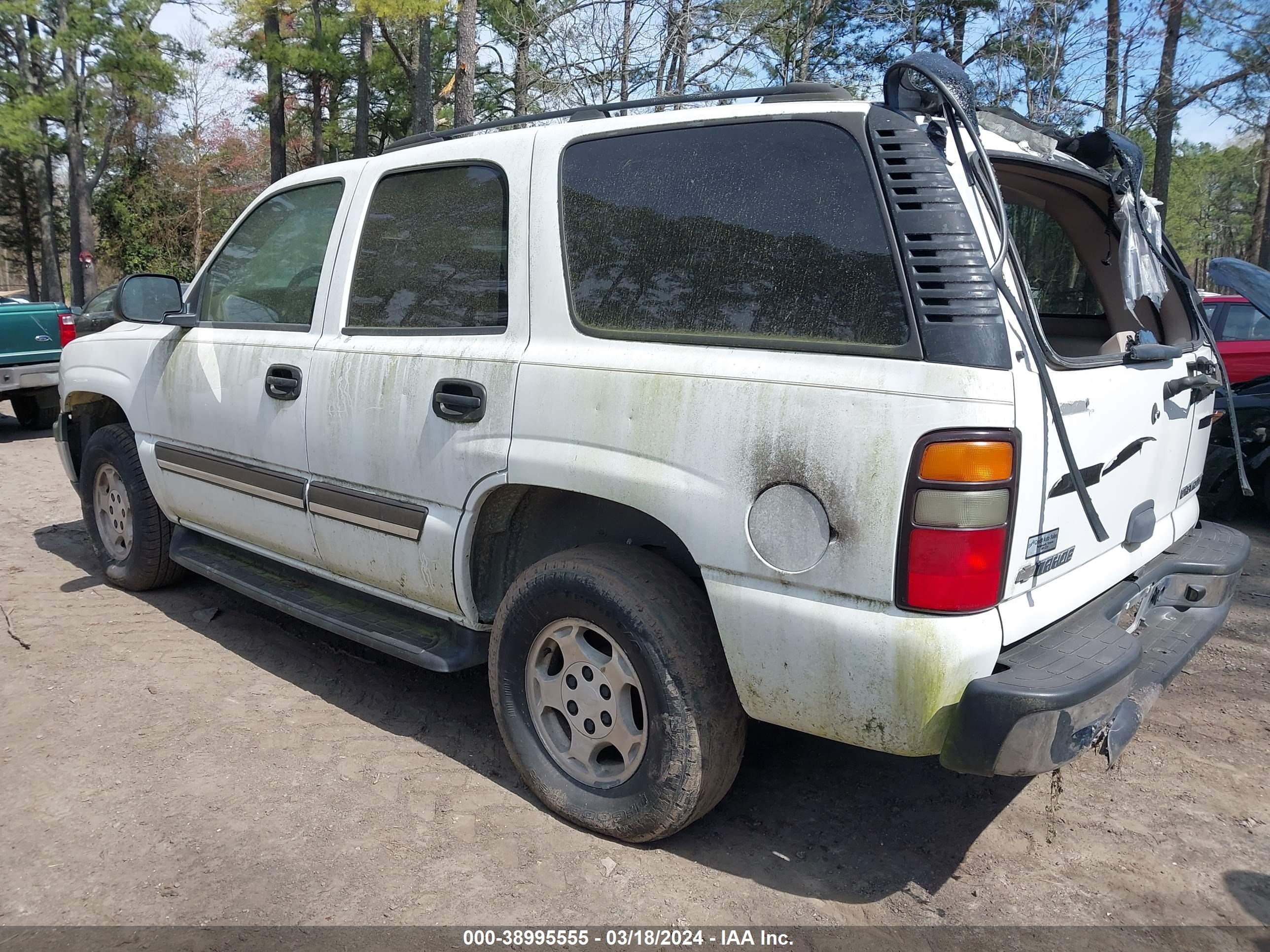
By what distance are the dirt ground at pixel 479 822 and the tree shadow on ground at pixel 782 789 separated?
1cm

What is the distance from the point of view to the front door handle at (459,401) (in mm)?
2973

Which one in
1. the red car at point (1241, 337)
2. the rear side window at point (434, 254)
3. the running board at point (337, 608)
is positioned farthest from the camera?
the red car at point (1241, 337)

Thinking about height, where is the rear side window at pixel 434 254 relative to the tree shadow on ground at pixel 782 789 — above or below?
above

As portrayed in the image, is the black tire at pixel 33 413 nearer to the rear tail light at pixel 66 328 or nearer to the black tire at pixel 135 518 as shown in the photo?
the rear tail light at pixel 66 328

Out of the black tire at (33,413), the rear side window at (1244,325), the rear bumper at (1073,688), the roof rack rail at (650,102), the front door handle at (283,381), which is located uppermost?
the roof rack rail at (650,102)

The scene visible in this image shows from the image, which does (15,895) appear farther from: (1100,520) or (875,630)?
(1100,520)

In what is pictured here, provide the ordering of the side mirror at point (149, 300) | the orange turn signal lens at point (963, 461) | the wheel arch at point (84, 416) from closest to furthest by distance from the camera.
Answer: the orange turn signal lens at point (963, 461)
the side mirror at point (149, 300)
the wheel arch at point (84, 416)

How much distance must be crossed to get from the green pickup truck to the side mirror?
6.19 meters

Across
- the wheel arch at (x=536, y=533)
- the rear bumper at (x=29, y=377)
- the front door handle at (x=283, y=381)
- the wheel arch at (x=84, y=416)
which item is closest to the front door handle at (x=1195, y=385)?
the wheel arch at (x=536, y=533)

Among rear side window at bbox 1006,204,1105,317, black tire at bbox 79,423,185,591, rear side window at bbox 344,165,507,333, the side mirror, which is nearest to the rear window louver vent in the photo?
rear side window at bbox 1006,204,1105,317

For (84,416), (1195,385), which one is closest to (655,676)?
(1195,385)

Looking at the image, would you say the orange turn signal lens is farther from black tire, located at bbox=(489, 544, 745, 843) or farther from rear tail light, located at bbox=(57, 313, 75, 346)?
rear tail light, located at bbox=(57, 313, 75, 346)

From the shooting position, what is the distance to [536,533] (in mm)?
3227

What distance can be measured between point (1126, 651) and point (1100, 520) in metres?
0.39
